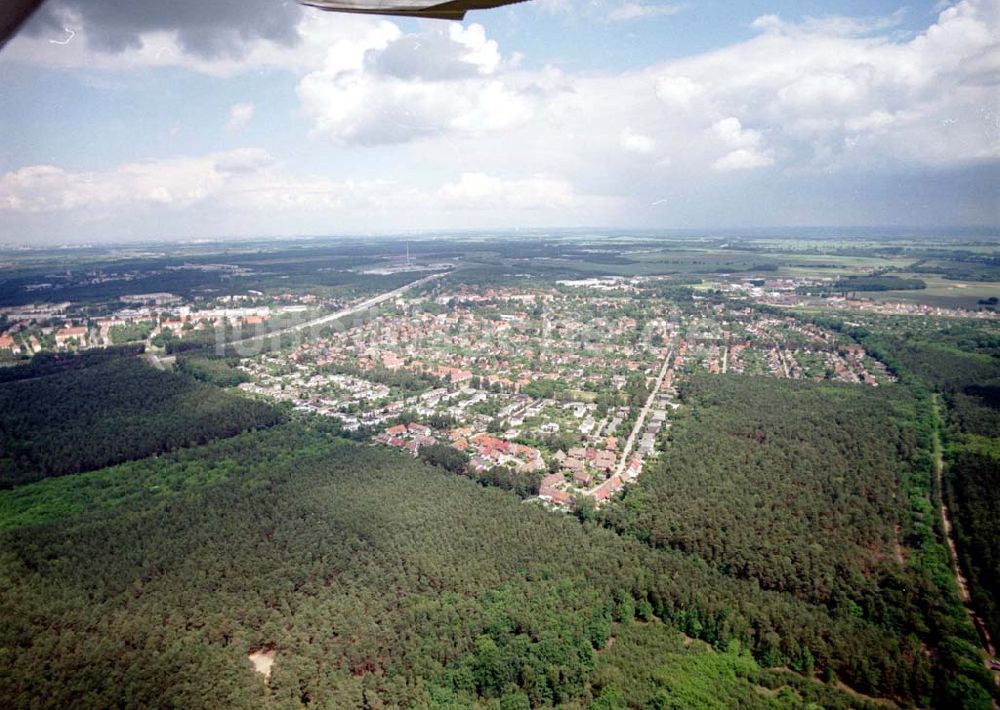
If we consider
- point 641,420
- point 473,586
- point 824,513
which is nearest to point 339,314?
point 641,420

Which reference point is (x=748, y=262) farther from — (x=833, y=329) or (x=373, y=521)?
(x=373, y=521)

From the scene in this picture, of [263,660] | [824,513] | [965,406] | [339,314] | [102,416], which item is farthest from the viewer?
[339,314]

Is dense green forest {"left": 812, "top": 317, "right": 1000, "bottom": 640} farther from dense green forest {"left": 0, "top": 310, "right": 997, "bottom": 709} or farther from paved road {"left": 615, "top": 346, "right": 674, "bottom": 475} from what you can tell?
paved road {"left": 615, "top": 346, "right": 674, "bottom": 475}

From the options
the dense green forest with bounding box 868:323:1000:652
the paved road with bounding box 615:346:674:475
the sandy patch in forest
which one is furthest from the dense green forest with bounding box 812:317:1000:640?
the sandy patch in forest

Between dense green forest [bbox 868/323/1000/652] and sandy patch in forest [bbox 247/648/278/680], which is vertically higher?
dense green forest [bbox 868/323/1000/652]

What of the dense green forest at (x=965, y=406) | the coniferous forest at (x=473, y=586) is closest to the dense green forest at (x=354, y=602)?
the coniferous forest at (x=473, y=586)

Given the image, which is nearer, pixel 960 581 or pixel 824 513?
pixel 960 581

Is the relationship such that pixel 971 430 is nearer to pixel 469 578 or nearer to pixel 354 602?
pixel 469 578

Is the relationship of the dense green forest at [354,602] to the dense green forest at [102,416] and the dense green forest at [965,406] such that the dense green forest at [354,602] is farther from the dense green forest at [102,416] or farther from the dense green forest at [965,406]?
the dense green forest at [965,406]
